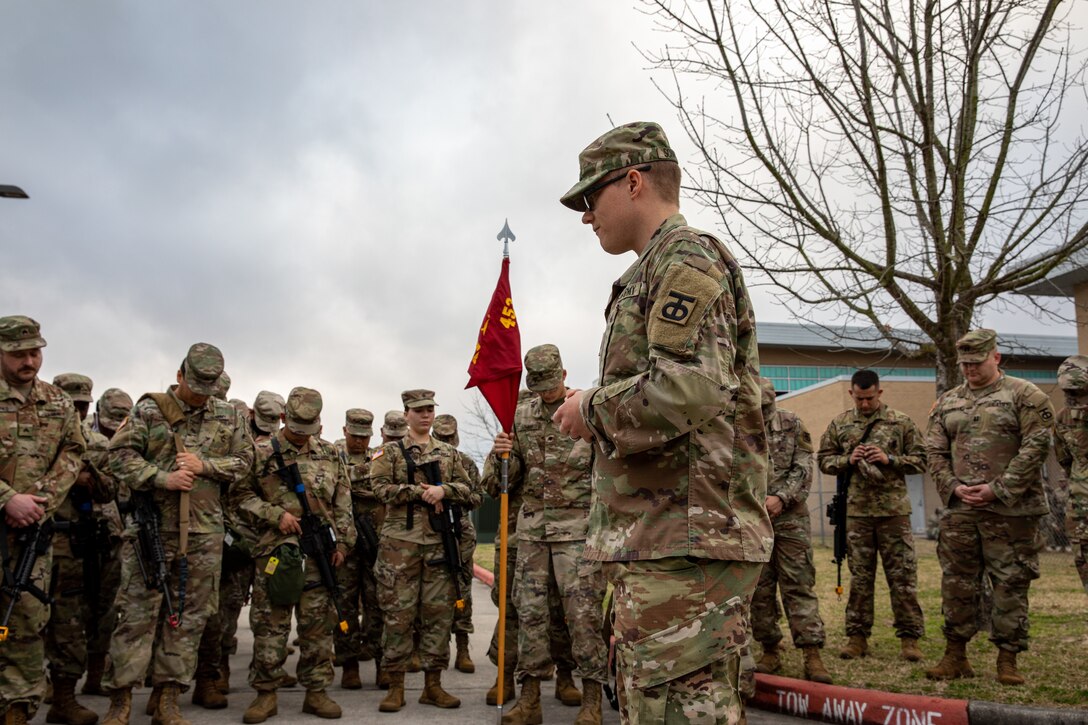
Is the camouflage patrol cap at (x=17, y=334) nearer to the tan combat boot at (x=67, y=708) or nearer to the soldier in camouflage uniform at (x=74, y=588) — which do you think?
the soldier in camouflage uniform at (x=74, y=588)

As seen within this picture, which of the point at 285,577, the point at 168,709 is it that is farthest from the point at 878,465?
the point at 168,709

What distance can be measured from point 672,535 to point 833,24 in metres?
7.82

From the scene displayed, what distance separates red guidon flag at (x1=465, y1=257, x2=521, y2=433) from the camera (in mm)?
6727

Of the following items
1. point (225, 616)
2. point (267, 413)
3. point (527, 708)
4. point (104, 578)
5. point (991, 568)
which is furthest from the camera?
point (267, 413)

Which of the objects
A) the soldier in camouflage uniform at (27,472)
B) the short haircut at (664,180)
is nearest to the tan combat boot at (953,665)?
the short haircut at (664,180)

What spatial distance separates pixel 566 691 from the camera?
6629mm

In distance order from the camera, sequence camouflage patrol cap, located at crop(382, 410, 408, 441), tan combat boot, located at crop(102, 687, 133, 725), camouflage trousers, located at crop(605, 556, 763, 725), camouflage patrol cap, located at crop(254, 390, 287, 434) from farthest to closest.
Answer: camouflage patrol cap, located at crop(382, 410, 408, 441)
camouflage patrol cap, located at crop(254, 390, 287, 434)
tan combat boot, located at crop(102, 687, 133, 725)
camouflage trousers, located at crop(605, 556, 763, 725)

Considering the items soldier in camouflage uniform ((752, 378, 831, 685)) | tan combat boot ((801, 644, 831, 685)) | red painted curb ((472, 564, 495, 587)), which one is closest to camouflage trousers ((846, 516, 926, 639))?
soldier in camouflage uniform ((752, 378, 831, 685))

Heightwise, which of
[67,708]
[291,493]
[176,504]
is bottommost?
[67,708]

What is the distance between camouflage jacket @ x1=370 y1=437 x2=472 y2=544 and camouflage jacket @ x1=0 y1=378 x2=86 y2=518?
2226 millimetres

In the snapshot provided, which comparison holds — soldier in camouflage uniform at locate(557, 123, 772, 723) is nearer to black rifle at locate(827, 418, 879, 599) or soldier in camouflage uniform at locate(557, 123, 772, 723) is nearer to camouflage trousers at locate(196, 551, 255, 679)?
camouflage trousers at locate(196, 551, 255, 679)

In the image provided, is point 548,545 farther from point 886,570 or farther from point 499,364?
point 886,570

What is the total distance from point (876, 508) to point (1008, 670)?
180 cm

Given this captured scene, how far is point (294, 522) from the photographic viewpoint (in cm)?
651
